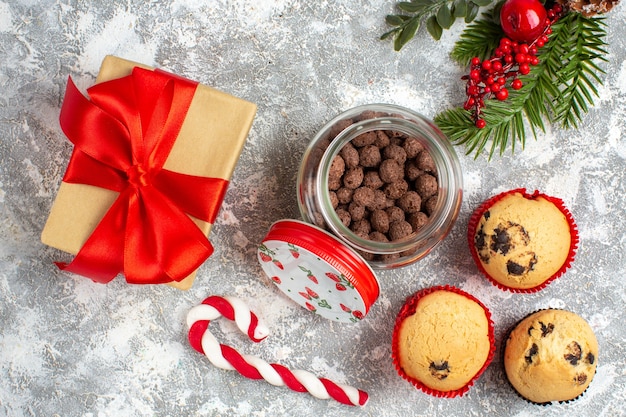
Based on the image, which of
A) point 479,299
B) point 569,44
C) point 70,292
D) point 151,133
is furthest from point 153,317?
point 569,44

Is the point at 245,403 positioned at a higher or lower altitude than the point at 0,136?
lower

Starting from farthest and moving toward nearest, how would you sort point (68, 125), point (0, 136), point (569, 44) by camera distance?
point (0, 136), point (569, 44), point (68, 125)

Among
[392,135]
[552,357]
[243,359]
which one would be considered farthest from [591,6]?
[243,359]

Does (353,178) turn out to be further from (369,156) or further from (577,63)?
(577,63)

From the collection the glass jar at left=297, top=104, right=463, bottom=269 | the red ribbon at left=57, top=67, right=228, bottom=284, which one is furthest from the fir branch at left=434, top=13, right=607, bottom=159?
the red ribbon at left=57, top=67, right=228, bottom=284

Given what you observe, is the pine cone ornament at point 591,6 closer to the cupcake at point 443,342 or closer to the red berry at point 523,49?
the red berry at point 523,49

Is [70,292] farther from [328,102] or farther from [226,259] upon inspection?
[328,102]

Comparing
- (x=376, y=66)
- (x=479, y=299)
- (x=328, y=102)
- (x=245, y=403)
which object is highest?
(x=376, y=66)

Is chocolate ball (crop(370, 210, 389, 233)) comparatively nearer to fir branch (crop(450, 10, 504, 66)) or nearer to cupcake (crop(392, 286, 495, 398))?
cupcake (crop(392, 286, 495, 398))
